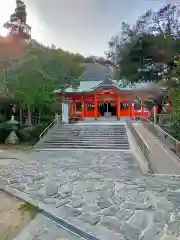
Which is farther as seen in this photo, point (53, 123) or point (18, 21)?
point (18, 21)

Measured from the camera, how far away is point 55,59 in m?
26.8

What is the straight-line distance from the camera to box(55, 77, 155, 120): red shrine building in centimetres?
2883

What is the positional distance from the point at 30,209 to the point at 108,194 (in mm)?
2272

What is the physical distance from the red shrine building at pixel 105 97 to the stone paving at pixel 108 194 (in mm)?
16409

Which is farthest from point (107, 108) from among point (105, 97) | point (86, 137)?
point (86, 137)

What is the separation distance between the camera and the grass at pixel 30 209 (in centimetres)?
631

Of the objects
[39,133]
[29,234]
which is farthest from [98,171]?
[39,133]

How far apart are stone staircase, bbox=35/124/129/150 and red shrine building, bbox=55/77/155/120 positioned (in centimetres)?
664

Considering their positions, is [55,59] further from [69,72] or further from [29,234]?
[29,234]

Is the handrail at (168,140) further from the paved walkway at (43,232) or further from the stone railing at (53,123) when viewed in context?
the paved walkway at (43,232)

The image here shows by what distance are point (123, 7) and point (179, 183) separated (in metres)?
5.89

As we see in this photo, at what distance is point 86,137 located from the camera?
2045 cm

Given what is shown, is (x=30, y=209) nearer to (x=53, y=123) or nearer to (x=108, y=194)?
(x=108, y=194)

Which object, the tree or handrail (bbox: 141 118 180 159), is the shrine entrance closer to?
the tree
